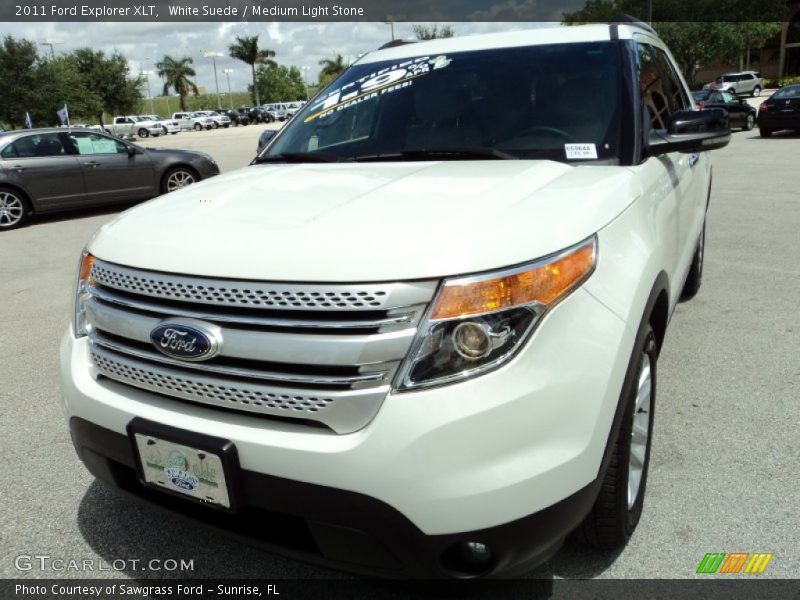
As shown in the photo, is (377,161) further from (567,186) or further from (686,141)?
(686,141)

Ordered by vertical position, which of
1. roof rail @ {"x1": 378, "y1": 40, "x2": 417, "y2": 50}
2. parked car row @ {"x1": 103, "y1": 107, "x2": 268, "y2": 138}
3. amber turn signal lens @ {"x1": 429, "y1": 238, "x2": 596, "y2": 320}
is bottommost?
amber turn signal lens @ {"x1": 429, "y1": 238, "x2": 596, "y2": 320}

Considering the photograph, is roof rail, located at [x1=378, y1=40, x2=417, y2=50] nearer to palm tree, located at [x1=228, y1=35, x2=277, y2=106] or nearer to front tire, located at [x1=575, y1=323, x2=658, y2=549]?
front tire, located at [x1=575, y1=323, x2=658, y2=549]

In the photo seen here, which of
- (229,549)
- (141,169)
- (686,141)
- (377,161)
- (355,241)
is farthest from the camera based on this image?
(141,169)

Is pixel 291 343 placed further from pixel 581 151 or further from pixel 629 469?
pixel 581 151

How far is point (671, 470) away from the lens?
9.21ft

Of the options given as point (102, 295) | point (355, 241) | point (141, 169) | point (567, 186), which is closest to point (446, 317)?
point (355, 241)

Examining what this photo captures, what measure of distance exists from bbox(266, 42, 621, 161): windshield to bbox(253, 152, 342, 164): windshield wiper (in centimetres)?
1

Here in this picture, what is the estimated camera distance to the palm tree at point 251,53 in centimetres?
8162

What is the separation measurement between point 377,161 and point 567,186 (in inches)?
39.4

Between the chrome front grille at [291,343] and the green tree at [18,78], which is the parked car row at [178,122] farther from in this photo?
the chrome front grille at [291,343]

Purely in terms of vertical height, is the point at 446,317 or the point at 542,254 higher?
→ the point at 542,254

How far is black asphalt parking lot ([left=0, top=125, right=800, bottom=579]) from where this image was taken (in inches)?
92.5

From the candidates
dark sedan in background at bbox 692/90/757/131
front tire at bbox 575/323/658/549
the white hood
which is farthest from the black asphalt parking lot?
dark sedan in background at bbox 692/90/757/131

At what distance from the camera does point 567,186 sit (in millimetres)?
2223
